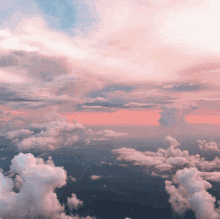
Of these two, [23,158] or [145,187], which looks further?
[145,187]

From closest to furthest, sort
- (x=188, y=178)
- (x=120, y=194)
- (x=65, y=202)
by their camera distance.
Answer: (x=188, y=178), (x=65, y=202), (x=120, y=194)

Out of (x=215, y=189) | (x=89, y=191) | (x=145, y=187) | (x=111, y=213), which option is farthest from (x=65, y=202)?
(x=215, y=189)

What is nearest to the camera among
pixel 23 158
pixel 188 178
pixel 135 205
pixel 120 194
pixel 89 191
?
pixel 23 158

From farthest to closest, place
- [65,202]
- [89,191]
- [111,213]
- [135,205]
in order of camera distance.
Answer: [89,191] < [65,202] < [135,205] < [111,213]

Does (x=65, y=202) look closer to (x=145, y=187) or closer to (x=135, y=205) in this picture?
(x=135, y=205)

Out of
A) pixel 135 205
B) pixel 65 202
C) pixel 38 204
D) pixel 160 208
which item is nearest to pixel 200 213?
pixel 160 208

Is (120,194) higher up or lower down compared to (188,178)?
lower down

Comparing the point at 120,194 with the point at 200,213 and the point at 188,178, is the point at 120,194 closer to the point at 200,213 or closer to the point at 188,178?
the point at 200,213

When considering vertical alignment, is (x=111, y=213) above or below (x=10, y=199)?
below

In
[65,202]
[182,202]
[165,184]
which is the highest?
[182,202]
